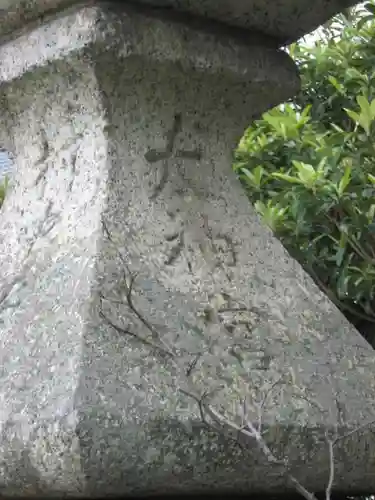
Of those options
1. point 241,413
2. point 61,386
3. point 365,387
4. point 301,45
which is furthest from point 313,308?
A: point 301,45

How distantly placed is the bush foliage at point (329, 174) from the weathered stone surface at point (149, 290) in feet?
1.41

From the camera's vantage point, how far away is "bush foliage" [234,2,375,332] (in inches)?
56.7

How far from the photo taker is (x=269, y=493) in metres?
0.84

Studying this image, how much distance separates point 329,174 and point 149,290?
2.45 feet

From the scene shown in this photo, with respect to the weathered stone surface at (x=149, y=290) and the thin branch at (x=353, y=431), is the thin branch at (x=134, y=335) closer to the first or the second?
the weathered stone surface at (x=149, y=290)

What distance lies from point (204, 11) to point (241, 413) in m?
0.43

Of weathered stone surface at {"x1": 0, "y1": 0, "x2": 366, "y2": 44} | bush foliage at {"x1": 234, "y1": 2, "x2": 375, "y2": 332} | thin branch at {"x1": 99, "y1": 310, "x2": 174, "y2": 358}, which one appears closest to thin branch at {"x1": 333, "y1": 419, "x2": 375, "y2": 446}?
thin branch at {"x1": 99, "y1": 310, "x2": 174, "y2": 358}

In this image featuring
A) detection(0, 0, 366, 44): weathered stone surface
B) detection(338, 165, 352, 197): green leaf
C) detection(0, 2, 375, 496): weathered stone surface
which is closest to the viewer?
detection(0, 2, 375, 496): weathered stone surface

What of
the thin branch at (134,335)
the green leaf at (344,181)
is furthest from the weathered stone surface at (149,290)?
the green leaf at (344,181)

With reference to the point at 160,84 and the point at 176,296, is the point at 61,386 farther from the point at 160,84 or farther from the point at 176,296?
→ the point at 160,84

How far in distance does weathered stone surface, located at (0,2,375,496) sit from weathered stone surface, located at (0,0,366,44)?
0.02m

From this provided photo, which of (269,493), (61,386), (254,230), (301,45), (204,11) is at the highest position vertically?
(301,45)

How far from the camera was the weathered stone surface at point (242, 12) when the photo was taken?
908mm

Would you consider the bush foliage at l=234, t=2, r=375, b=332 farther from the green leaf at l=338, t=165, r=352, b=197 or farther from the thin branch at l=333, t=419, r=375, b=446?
the thin branch at l=333, t=419, r=375, b=446
